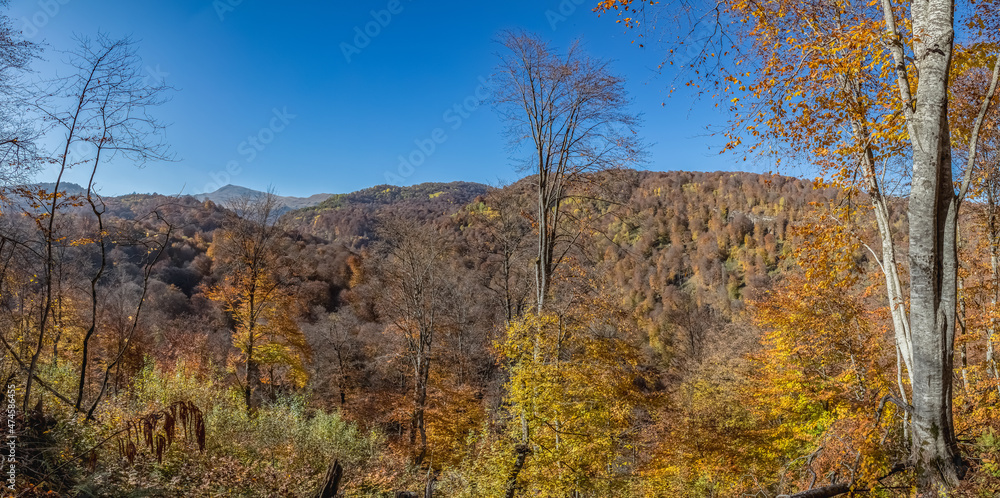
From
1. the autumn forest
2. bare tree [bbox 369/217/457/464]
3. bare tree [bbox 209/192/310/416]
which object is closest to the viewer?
the autumn forest

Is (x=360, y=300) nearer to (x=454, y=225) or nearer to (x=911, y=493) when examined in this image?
(x=454, y=225)

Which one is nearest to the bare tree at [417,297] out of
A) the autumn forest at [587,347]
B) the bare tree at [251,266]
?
the autumn forest at [587,347]

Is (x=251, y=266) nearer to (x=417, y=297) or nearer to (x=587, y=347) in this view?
(x=417, y=297)

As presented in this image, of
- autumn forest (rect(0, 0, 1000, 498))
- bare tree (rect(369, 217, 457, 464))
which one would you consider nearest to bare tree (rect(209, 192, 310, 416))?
autumn forest (rect(0, 0, 1000, 498))

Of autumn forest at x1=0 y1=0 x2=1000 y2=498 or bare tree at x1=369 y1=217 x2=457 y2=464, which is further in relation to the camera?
bare tree at x1=369 y1=217 x2=457 y2=464

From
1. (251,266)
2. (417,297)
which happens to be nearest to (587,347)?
(417,297)

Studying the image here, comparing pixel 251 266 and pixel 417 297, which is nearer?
pixel 251 266

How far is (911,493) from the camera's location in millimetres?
4059

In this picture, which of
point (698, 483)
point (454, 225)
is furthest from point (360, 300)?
point (698, 483)

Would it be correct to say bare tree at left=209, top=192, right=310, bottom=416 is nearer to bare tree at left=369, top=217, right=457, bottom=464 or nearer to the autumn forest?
the autumn forest

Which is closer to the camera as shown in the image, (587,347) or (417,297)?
(587,347)

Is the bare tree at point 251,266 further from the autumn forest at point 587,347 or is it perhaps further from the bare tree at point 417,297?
the bare tree at point 417,297

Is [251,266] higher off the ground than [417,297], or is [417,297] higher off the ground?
[251,266]

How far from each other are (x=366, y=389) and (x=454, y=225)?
39682 millimetres
